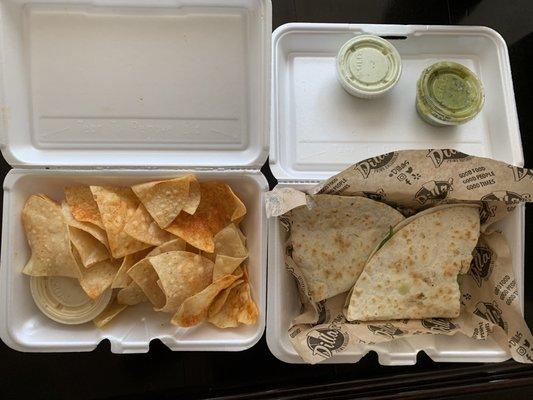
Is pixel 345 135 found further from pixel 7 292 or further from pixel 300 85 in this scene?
pixel 7 292

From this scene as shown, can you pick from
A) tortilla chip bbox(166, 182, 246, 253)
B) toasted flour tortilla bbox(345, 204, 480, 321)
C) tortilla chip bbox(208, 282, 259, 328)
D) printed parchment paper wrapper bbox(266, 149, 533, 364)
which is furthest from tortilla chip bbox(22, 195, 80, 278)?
toasted flour tortilla bbox(345, 204, 480, 321)

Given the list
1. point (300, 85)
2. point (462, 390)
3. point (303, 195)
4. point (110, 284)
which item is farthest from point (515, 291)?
point (110, 284)

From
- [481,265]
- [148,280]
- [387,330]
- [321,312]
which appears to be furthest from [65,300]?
[481,265]

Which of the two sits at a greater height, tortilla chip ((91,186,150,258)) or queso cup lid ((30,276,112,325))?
tortilla chip ((91,186,150,258))

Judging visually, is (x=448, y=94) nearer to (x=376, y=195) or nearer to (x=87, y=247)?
(x=376, y=195)

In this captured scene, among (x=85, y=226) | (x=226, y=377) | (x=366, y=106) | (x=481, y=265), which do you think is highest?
(x=366, y=106)

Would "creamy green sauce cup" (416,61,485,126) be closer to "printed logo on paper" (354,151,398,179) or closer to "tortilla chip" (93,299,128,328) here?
"printed logo on paper" (354,151,398,179)
